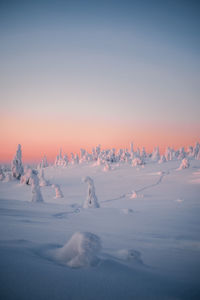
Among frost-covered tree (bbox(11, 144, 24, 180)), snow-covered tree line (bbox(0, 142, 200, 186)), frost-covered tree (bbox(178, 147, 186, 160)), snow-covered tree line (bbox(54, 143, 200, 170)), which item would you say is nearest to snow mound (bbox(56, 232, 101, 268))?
frost-covered tree (bbox(11, 144, 24, 180))

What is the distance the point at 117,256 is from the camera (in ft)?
9.71

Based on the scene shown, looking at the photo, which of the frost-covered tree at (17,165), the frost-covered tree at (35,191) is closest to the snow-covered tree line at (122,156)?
the frost-covered tree at (17,165)

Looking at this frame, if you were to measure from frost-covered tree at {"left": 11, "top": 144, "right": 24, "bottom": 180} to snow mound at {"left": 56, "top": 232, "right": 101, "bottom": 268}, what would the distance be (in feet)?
156

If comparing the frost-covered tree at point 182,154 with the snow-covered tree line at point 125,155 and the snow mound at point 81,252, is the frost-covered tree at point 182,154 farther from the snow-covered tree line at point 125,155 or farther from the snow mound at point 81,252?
the snow mound at point 81,252

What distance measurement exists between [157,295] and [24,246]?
207 centimetres

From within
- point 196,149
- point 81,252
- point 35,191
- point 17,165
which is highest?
point 196,149

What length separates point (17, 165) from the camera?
1807 inches

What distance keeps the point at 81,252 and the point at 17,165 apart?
4834 cm

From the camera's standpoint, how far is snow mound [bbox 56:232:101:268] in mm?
2339

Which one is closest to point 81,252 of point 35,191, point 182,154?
point 35,191

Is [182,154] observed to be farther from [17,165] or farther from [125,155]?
[17,165]

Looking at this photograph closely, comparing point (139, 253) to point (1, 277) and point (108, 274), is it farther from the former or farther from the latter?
point (1, 277)

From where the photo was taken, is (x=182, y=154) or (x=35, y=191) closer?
(x=35, y=191)

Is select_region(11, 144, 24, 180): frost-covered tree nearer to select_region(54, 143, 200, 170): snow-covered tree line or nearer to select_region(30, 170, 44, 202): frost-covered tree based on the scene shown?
select_region(30, 170, 44, 202): frost-covered tree
